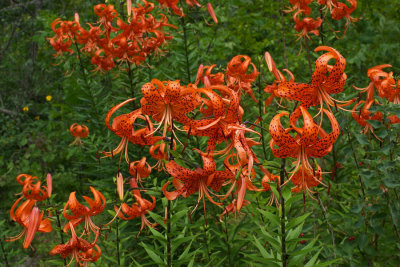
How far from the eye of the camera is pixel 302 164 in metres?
1.17

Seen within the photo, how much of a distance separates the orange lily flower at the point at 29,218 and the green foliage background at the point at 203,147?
0.12m

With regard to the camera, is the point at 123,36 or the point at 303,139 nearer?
the point at 303,139

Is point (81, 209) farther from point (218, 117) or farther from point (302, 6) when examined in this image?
point (302, 6)

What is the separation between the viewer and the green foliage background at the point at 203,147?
62.9 inches

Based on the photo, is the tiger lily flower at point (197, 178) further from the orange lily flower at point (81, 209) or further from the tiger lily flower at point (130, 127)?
the orange lily flower at point (81, 209)

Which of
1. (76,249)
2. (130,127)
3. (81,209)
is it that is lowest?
(76,249)

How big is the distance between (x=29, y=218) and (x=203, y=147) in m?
0.96

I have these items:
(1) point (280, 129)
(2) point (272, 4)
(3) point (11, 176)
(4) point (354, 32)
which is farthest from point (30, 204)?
(4) point (354, 32)

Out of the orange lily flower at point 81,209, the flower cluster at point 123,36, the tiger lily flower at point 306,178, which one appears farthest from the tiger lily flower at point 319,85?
the flower cluster at point 123,36

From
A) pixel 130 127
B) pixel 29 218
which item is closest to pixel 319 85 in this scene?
pixel 130 127

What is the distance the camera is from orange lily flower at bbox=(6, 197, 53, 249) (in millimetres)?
1250

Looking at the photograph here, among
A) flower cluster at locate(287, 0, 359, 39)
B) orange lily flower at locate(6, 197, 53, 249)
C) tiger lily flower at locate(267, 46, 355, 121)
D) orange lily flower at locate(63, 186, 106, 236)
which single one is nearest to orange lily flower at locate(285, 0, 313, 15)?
Answer: flower cluster at locate(287, 0, 359, 39)

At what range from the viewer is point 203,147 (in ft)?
6.72

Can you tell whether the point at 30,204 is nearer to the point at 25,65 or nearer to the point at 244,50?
the point at 244,50
